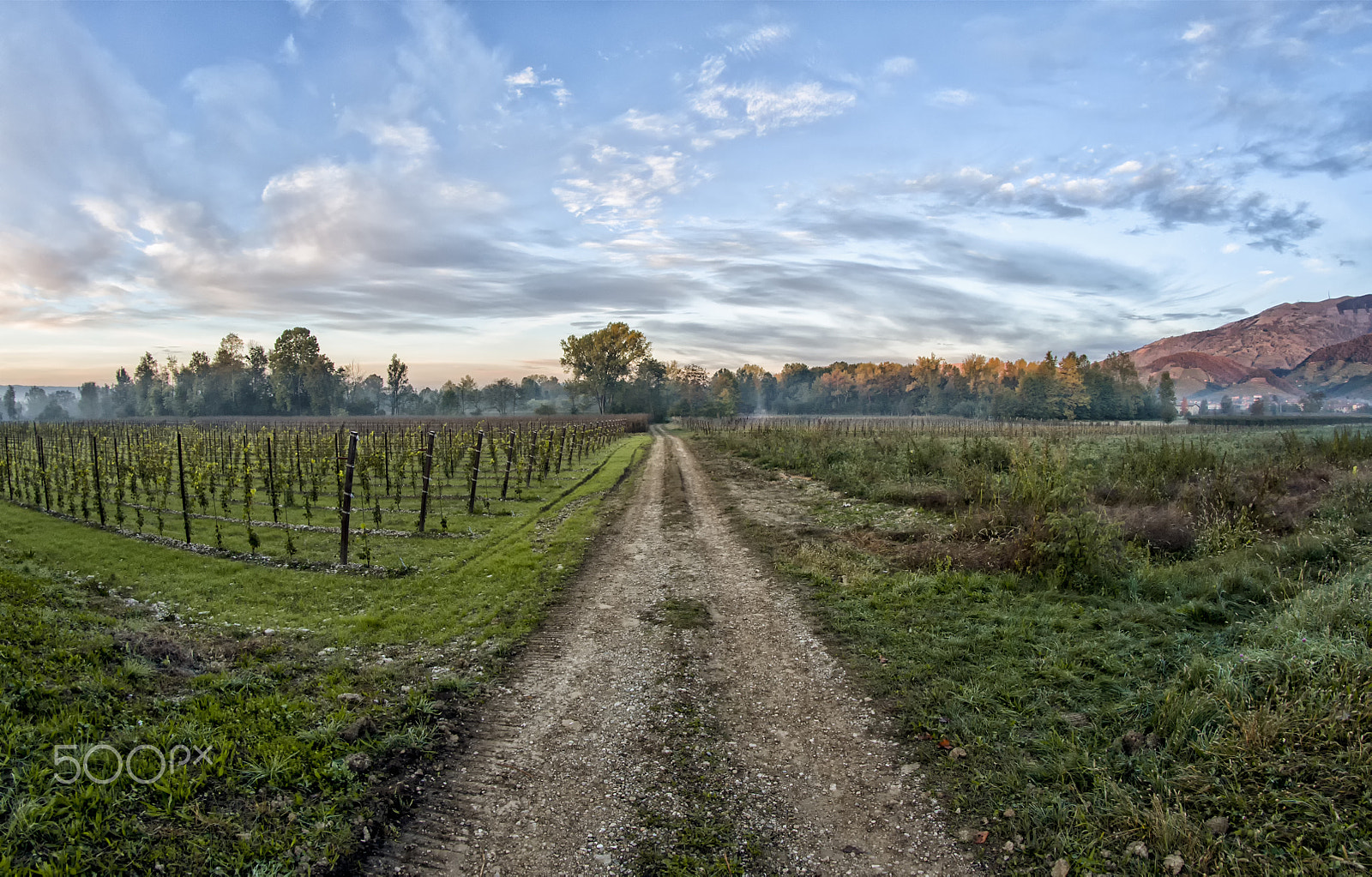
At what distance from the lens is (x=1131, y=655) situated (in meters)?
5.83

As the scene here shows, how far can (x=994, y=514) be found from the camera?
1025 centimetres

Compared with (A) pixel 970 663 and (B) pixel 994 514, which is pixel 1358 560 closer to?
(B) pixel 994 514

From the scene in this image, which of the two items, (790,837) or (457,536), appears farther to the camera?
(457,536)

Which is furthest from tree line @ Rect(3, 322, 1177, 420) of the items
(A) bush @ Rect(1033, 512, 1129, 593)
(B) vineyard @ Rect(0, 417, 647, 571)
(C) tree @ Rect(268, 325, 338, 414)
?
(A) bush @ Rect(1033, 512, 1129, 593)

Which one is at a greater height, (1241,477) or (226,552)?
(1241,477)

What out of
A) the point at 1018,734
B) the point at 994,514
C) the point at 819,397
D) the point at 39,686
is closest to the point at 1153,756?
the point at 1018,734

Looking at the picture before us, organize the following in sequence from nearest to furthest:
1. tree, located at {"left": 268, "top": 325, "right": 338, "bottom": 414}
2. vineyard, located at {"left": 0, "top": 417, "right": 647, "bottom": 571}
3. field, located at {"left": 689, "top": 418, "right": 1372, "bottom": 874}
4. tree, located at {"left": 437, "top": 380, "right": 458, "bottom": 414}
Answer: field, located at {"left": 689, "top": 418, "right": 1372, "bottom": 874}
vineyard, located at {"left": 0, "top": 417, "right": 647, "bottom": 571}
tree, located at {"left": 268, "top": 325, "right": 338, "bottom": 414}
tree, located at {"left": 437, "top": 380, "right": 458, "bottom": 414}

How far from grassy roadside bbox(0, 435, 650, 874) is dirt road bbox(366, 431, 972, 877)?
468 mm

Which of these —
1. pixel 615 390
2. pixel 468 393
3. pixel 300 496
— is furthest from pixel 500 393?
pixel 300 496

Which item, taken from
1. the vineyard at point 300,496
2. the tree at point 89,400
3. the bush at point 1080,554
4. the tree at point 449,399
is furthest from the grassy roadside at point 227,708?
the tree at point 89,400

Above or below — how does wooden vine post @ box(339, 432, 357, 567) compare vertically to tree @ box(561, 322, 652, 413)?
below

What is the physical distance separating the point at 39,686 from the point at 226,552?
8.21 m

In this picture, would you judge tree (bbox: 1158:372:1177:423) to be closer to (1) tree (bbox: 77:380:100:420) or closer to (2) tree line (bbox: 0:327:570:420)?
(2) tree line (bbox: 0:327:570:420)

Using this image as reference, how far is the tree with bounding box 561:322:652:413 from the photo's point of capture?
3917 inches
